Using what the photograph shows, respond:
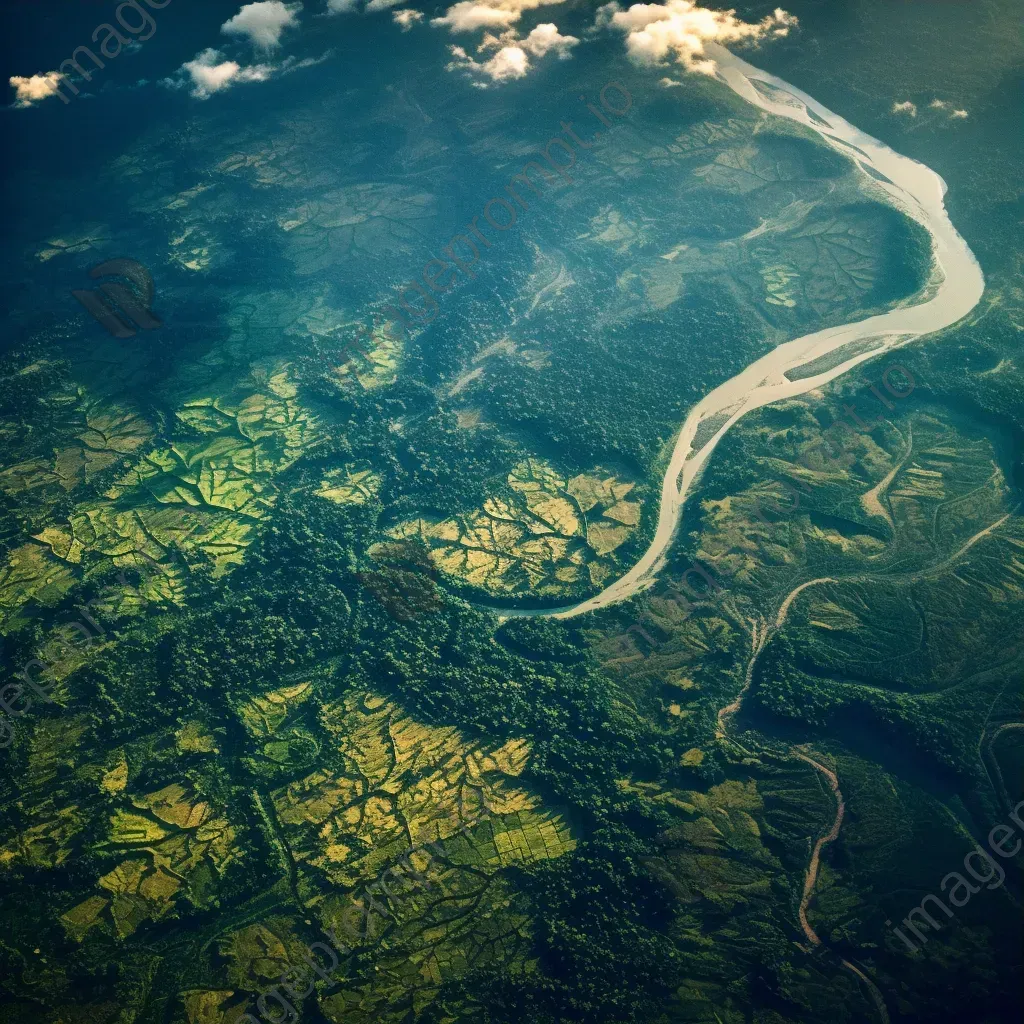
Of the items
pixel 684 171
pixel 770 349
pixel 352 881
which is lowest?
pixel 352 881

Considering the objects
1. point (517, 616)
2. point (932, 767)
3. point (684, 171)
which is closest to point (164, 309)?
point (517, 616)

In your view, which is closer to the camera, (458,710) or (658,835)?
(658,835)

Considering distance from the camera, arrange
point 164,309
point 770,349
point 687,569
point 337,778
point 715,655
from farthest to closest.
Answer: point 164,309 → point 770,349 → point 687,569 → point 715,655 → point 337,778

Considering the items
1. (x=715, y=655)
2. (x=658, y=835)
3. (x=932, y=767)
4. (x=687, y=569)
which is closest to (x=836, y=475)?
(x=687, y=569)

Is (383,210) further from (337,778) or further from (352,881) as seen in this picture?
(352,881)

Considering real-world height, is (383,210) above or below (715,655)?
above

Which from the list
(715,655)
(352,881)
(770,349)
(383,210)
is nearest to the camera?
A: (352,881)
